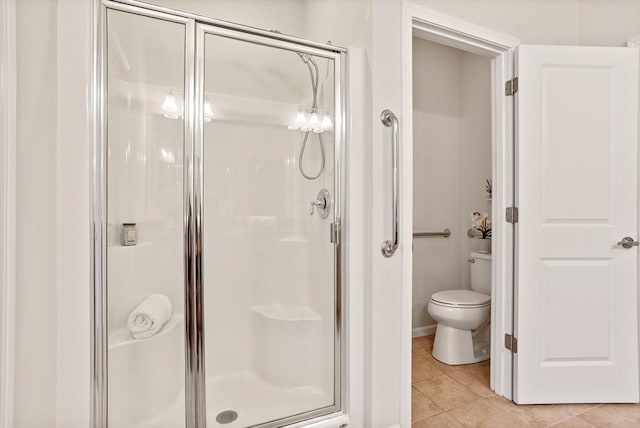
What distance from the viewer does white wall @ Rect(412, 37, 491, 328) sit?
300 centimetres

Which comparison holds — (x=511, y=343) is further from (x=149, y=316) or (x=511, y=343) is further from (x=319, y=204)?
(x=149, y=316)

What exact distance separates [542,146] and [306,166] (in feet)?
4.33

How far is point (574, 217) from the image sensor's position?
1.92m

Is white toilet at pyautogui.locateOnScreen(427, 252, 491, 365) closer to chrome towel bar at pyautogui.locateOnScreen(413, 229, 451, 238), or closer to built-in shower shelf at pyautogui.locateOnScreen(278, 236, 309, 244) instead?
chrome towel bar at pyautogui.locateOnScreen(413, 229, 451, 238)

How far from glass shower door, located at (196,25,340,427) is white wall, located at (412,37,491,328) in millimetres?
1555

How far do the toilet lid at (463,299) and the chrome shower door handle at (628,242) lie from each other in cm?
82

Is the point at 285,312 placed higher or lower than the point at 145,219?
lower

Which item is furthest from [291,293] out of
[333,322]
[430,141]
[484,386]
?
[430,141]

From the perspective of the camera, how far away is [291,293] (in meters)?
1.71

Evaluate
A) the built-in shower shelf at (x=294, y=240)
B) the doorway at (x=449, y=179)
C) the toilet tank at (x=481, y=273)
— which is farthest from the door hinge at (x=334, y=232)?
the toilet tank at (x=481, y=273)

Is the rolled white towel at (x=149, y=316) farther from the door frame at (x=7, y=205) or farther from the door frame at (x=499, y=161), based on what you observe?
the door frame at (x=499, y=161)

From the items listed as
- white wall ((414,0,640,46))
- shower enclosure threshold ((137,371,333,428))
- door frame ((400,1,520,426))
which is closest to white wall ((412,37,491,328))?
white wall ((414,0,640,46))

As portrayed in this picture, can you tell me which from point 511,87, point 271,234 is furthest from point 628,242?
point 271,234

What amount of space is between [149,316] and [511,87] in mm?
2168
